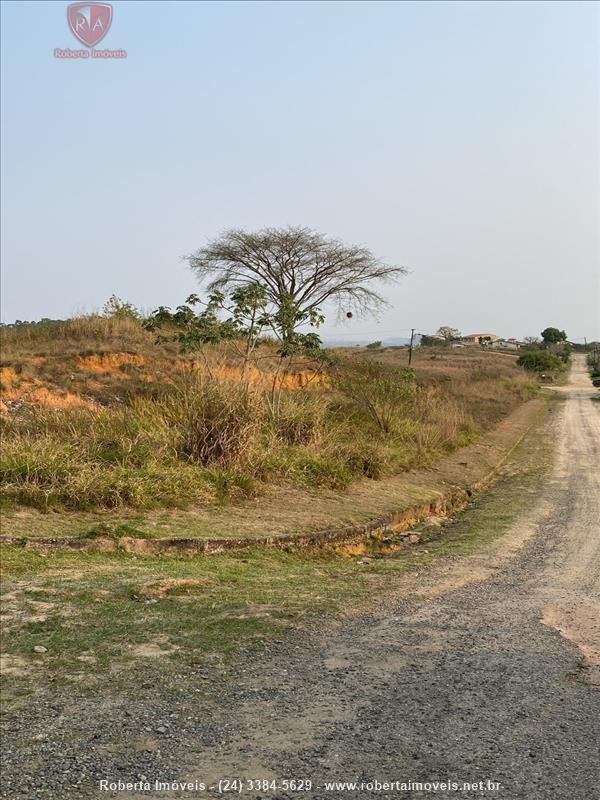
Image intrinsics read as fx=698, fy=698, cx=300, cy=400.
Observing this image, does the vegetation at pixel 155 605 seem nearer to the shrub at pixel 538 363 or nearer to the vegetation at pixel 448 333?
the shrub at pixel 538 363

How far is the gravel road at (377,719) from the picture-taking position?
118 inches

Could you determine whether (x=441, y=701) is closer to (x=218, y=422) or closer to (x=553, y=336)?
(x=218, y=422)

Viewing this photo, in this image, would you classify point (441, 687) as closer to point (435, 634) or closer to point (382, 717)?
point (382, 717)

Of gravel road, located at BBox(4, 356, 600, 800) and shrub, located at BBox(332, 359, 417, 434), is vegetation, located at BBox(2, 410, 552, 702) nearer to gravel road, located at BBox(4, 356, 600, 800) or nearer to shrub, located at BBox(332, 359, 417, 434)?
gravel road, located at BBox(4, 356, 600, 800)

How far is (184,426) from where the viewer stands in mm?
10688

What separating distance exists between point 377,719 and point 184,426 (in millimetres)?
7571

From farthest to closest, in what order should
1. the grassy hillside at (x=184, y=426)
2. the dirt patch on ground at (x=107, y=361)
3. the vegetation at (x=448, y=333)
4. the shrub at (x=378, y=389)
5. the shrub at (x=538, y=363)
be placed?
the vegetation at (x=448, y=333) < the shrub at (x=538, y=363) < the dirt patch on ground at (x=107, y=361) < the shrub at (x=378, y=389) < the grassy hillside at (x=184, y=426)

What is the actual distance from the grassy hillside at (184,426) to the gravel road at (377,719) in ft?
14.5

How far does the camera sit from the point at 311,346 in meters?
15.2

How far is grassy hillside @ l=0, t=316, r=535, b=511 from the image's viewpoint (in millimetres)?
8578

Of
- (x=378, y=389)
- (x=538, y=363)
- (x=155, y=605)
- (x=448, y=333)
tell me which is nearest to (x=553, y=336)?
(x=448, y=333)

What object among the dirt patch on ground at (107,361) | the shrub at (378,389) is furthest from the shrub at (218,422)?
the dirt patch on ground at (107,361)

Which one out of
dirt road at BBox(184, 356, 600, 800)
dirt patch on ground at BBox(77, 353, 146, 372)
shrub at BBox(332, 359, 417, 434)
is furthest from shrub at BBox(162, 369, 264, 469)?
dirt patch on ground at BBox(77, 353, 146, 372)

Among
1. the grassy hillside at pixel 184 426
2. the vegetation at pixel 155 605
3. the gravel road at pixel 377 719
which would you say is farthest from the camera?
the grassy hillside at pixel 184 426
